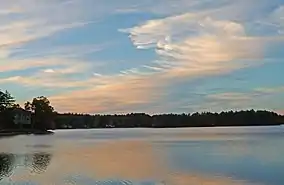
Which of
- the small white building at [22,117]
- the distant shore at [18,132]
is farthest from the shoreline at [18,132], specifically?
the small white building at [22,117]

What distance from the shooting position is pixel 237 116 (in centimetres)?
19275

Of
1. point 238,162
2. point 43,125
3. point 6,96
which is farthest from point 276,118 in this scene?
point 238,162

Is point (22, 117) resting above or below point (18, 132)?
above

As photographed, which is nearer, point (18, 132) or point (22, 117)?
point (18, 132)

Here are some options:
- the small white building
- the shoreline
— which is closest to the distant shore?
the shoreline

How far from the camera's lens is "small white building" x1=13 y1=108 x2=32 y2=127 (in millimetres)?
108312

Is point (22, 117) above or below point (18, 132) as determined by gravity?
above

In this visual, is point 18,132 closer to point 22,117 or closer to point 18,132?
point 18,132

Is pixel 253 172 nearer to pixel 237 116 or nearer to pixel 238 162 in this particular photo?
pixel 238 162

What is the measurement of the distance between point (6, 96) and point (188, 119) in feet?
339

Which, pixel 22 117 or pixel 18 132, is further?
pixel 22 117

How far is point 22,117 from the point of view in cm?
10881

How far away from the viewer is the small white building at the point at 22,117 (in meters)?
108

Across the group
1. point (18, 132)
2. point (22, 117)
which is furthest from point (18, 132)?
point (22, 117)
